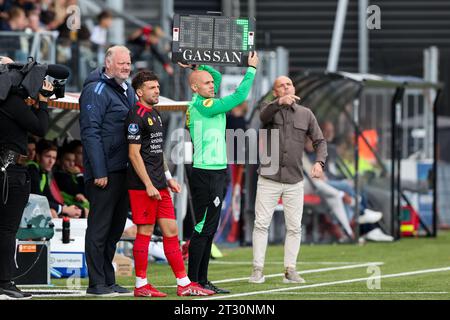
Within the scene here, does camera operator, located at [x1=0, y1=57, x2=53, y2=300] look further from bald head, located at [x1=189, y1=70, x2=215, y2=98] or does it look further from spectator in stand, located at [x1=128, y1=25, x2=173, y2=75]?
spectator in stand, located at [x1=128, y1=25, x2=173, y2=75]

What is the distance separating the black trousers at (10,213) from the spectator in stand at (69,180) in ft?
17.5

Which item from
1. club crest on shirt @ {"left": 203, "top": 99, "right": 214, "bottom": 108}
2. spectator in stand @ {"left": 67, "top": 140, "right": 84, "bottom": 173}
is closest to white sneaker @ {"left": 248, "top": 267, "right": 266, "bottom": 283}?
club crest on shirt @ {"left": 203, "top": 99, "right": 214, "bottom": 108}

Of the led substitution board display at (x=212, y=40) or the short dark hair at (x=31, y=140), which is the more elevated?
the led substitution board display at (x=212, y=40)

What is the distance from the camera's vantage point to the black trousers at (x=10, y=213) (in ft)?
40.0

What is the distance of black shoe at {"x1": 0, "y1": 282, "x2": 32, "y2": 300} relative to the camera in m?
12.1

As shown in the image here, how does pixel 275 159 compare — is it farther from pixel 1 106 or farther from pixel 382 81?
pixel 382 81

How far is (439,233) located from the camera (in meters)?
24.6

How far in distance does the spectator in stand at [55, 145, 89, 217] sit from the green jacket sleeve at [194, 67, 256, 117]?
486cm

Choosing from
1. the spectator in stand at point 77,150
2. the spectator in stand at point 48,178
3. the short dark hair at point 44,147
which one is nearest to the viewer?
the spectator in stand at point 48,178

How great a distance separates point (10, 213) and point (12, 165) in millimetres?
419

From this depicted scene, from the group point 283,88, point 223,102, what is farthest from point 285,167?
point 223,102

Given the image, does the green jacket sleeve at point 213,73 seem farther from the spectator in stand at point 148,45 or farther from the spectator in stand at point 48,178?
the spectator in stand at point 148,45

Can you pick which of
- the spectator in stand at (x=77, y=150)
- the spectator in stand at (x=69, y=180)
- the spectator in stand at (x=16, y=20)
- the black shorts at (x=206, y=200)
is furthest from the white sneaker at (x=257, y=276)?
the spectator in stand at (x=16, y=20)

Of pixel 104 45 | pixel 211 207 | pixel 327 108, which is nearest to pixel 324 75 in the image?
pixel 327 108
